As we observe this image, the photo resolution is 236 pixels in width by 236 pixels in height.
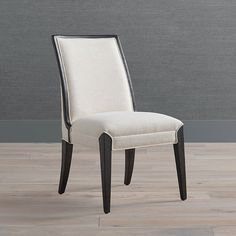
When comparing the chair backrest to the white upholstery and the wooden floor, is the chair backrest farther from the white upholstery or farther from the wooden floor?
the wooden floor

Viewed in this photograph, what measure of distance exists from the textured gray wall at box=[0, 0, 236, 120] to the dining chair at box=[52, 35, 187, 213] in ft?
4.18

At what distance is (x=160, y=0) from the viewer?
4.38 metres

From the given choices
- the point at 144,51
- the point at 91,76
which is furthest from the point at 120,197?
the point at 144,51

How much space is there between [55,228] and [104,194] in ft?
1.01

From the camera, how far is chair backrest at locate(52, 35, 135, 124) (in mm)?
2955

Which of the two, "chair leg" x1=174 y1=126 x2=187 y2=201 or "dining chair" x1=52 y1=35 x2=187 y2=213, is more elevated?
"dining chair" x1=52 y1=35 x2=187 y2=213

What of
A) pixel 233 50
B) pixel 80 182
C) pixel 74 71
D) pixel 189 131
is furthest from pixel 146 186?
pixel 233 50

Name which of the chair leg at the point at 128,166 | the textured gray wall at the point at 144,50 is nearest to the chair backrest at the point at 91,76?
the chair leg at the point at 128,166

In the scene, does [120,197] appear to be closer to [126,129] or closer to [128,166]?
[128,166]

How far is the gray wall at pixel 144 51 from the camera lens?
4.41 meters

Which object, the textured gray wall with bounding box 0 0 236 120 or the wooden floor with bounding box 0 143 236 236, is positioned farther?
the textured gray wall with bounding box 0 0 236 120

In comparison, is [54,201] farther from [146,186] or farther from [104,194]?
[146,186]

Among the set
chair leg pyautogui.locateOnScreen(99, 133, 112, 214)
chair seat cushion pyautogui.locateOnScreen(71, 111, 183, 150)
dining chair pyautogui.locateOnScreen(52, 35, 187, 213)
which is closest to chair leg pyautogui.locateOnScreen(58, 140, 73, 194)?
dining chair pyautogui.locateOnScreen(52, 35, 187, 213)

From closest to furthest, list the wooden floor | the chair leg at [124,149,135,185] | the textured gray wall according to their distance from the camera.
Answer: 1. the wooden floor
2. the chair leg at [124,149,135,185]
3. the textured gray wall
